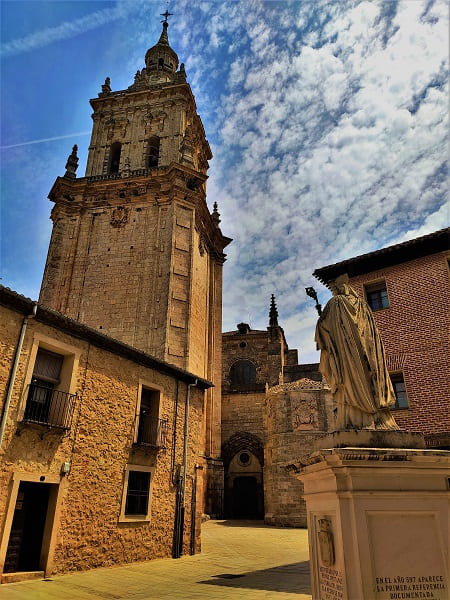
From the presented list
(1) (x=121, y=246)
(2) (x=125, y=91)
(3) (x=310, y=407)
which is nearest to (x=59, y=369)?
(1) (x=121, y=246)

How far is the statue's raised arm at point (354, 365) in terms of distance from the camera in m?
4.53

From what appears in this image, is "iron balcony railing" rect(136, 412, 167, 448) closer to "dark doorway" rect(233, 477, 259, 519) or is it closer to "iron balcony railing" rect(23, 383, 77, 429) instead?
"iron balcony railing" rect(23, 383, 77, 429)

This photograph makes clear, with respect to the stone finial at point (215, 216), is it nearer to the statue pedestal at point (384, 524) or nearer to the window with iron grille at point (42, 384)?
the window with iron grille at point (42, 384)

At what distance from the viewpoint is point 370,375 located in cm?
464

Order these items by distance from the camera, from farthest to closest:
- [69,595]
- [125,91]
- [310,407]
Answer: [125,91]
[310,407]
[69,595]

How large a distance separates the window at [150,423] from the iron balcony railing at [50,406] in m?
2.58

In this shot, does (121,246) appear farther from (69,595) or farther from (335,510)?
(335,510)

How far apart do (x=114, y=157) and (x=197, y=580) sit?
26.5m

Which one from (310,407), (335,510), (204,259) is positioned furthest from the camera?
(204,259)

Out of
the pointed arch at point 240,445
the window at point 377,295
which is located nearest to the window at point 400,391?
the window at point 377,295

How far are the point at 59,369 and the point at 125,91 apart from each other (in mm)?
26077

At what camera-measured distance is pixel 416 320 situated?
1399cm

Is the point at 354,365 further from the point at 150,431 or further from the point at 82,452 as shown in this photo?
the point at 150,431

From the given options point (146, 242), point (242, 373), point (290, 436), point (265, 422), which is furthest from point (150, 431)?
point (242, 373)
